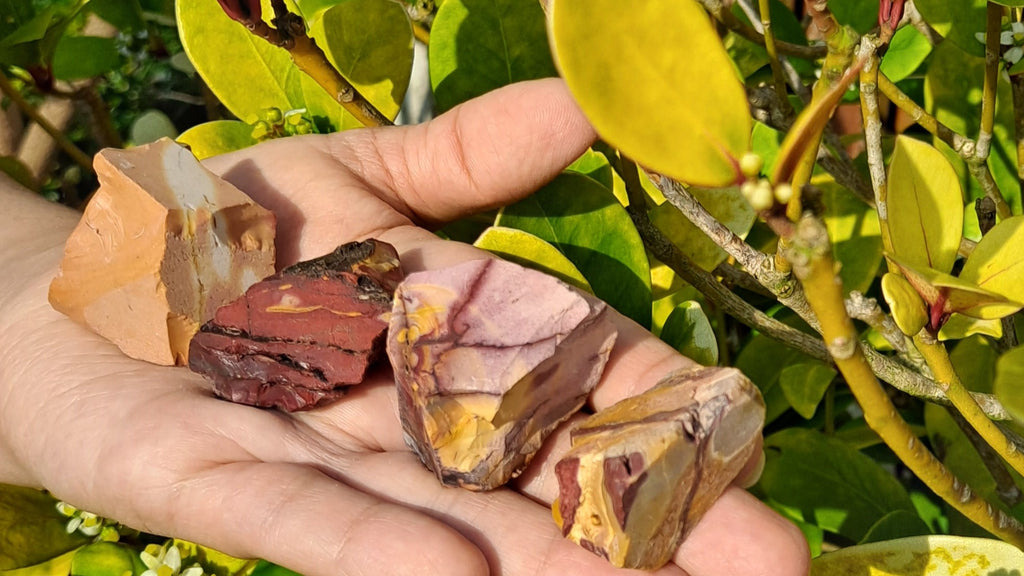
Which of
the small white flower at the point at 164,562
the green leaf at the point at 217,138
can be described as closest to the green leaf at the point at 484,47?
the green leaf at the point at 217,138

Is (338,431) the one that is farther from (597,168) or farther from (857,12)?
(857,12)

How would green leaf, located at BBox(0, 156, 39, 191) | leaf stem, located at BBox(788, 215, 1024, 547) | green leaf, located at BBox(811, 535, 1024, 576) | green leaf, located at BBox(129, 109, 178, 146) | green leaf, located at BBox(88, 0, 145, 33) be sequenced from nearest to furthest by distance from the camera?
leaf stem, located at BBox(788, 215, 1024, 547) < green leaf, located at BBox(811, 535, 1024, 576) < green leaf, located at BBox(88, 0, 145, 33) < green leaf, located at BBox(0, 156, 39, 191) < green leaf, located at BBox(129, 109, 178, 146)

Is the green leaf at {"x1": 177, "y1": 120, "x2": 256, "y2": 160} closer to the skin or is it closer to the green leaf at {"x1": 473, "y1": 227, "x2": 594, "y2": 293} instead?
the skin

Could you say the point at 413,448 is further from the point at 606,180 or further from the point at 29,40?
the point at 29,40

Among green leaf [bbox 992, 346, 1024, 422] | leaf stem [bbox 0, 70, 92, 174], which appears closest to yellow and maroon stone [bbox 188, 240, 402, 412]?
leaf stem [bbox 0, 70, 92, 174]

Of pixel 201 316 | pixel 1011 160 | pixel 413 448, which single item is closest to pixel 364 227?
pixel 201 316
